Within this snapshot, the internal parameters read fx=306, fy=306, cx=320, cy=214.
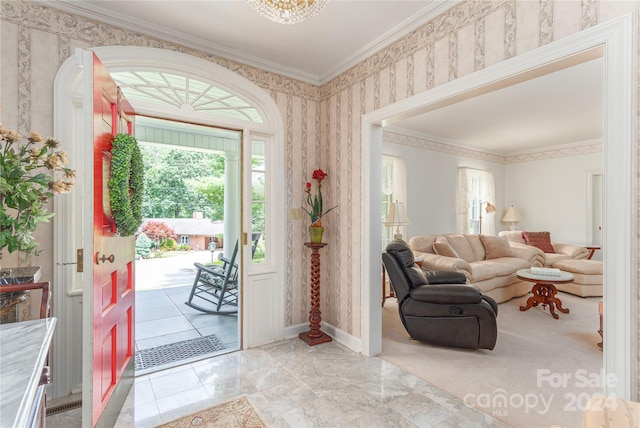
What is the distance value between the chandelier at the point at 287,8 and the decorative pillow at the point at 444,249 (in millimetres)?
3872

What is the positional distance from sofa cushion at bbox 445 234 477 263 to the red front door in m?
4.60

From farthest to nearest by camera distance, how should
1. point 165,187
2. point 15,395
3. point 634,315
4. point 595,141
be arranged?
point 165,187 < point 595,141 < point 634,315 < point 15,395

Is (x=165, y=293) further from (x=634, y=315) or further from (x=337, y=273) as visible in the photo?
(x=634, y=315)

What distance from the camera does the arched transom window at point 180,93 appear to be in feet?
8.30

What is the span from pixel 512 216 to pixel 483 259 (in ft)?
7.25

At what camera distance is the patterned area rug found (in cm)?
193

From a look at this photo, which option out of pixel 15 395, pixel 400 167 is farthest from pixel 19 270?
pixel 400 167

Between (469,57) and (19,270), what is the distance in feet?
10.1

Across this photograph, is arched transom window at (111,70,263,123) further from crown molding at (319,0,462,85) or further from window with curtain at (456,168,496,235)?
window with curtain at (456,168,496,235)

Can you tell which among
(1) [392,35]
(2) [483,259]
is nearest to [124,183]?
(1) [392,35]

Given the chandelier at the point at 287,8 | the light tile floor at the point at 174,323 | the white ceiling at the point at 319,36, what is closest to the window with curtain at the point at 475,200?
the white ceiling at the point at 319,36

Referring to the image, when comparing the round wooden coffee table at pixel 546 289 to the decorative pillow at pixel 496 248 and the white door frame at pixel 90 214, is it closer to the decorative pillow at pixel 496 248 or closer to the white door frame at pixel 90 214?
the decorative pillow at pixel 496 248

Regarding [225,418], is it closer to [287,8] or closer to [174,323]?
[174,323]

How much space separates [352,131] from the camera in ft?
10.1
